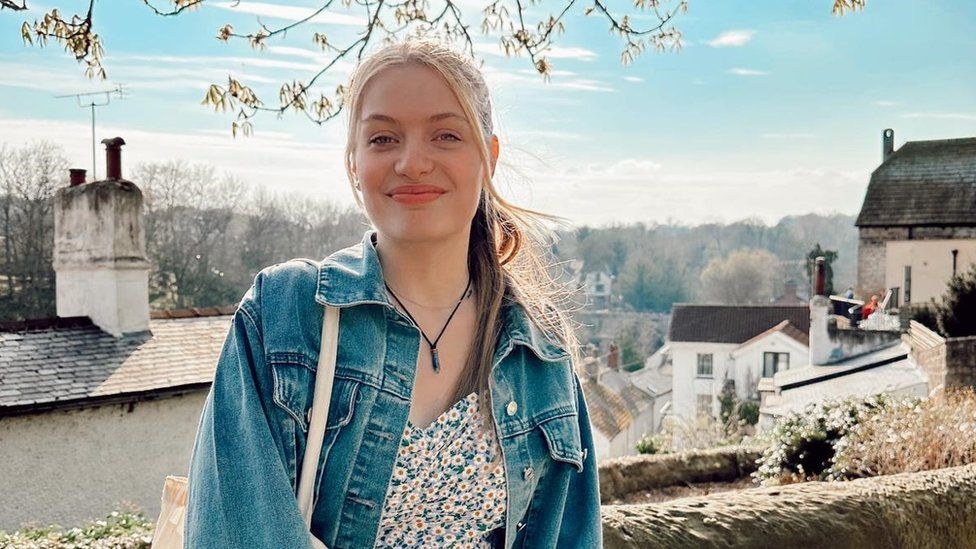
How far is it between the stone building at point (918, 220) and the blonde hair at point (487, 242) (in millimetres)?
25774

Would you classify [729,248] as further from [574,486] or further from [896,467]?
[574,486]

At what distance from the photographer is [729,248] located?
75938 mm

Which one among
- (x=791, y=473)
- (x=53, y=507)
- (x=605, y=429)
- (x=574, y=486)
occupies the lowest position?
(x=605, y=429)

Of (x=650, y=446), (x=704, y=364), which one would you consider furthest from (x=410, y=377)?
(x=704, y=364)

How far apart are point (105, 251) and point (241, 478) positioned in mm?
9037

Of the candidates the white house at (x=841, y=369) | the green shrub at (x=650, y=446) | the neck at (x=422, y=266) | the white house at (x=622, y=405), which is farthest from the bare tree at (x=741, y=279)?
the neck at (x=422, y=266)

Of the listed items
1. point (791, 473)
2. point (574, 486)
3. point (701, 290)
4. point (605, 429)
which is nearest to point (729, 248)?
point (701, 290)

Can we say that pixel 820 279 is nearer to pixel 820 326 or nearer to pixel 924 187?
pixel 820 326

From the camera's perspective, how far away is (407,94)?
5.49 feet

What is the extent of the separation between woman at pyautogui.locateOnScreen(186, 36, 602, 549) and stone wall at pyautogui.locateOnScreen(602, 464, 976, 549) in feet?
6.86

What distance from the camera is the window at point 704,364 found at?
3647 cm

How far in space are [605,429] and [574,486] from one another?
2781cm

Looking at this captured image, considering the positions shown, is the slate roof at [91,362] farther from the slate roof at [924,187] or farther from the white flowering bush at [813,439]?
the slate roof at [924,187]

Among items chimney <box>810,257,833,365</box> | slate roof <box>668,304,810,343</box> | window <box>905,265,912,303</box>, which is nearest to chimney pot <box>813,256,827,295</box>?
chimney <box>810,257,833,365</box>
